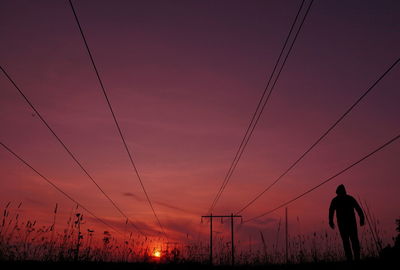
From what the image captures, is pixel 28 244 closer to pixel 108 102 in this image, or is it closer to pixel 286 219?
pixel 108 102

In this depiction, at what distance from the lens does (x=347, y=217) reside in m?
12.2

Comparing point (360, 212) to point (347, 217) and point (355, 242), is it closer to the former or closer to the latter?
point (347, 217)

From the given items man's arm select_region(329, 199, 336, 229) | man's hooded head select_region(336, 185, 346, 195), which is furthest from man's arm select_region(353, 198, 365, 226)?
man's arm select_region(329, 199, 336, 229)

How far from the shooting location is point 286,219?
19.9 meters

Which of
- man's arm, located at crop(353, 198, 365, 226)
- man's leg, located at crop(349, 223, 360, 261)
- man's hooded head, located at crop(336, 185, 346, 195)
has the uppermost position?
man's hooded head, located at crop(336, 185, 346, 195)

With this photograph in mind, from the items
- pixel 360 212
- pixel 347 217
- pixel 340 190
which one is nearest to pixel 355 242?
pixel 347 217

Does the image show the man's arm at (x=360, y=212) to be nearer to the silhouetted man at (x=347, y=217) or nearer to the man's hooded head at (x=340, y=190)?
the silhouetted man at (x=347, y=217)

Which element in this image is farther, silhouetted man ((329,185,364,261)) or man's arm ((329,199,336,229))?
man's arm ((329,199,336,229))

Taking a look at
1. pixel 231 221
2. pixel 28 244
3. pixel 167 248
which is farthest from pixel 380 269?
pixel 231 221

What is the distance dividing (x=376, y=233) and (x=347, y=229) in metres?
1.28

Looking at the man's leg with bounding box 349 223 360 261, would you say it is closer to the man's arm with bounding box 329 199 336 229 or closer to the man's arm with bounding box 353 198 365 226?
the man's arm with bounding box 353 198 365 226

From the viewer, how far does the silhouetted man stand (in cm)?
1192

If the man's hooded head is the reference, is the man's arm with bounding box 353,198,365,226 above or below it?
below

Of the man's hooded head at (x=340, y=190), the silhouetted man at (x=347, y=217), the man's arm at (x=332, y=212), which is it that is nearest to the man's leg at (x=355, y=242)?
the silhouetted man at (x=347, y=217)
